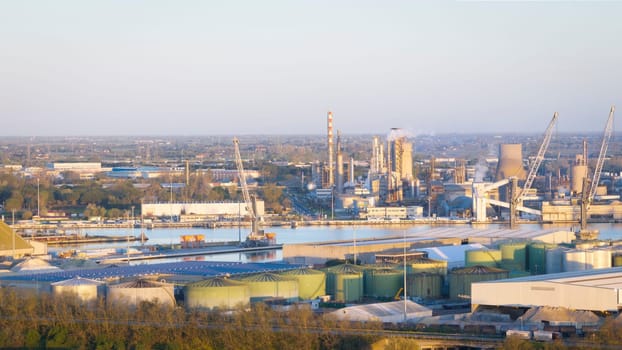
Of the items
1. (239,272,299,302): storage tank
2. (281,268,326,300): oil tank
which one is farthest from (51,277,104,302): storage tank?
(281,268,326,300): oil tank

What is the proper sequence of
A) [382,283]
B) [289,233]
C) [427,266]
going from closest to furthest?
[382,283], [427,266], [289,233]

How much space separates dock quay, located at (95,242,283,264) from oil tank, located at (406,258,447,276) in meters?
3.67

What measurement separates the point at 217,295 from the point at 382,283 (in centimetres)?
150

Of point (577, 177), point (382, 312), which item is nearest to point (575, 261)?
point (382, 312)

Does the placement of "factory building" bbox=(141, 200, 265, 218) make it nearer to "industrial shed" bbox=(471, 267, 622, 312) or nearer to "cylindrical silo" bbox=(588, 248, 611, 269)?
"cylindrical silo" bbox=(588, 248, 611, 269)

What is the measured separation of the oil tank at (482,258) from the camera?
11.7 m

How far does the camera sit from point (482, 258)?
11.8 metres

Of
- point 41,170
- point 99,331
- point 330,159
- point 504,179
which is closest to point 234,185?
point 330,159

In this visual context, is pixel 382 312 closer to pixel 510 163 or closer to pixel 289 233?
pixel 289 233

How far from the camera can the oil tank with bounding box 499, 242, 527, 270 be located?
12.1m

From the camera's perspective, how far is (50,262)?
12977 mm

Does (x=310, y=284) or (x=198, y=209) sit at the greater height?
(x=310, y=284)

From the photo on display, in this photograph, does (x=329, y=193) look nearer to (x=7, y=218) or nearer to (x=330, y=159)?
(x=330, y=159)

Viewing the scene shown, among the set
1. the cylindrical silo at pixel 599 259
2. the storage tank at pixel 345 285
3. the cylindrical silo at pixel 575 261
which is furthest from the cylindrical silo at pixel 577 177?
the storage tank at pixel 345 285
